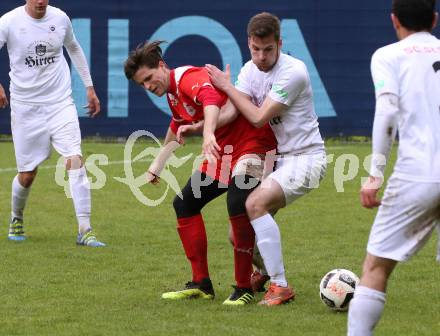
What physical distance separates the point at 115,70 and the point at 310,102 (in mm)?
12388

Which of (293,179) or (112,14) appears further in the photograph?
(112,14)

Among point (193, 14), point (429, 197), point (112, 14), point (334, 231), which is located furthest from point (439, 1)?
point (429, 197)

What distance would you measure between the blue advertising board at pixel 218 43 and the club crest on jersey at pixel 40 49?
29.4ft

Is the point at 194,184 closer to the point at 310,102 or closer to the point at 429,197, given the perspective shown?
the point at 310,102

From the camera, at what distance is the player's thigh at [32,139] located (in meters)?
9.70

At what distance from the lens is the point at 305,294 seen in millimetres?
7055

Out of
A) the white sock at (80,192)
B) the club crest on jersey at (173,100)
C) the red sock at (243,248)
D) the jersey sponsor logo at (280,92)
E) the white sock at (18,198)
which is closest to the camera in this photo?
the jersey sponsor logo at (280,92)

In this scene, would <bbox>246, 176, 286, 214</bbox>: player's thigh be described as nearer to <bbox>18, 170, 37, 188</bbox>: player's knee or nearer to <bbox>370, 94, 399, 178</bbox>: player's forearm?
<bbox>370, 94, 399, 178</bbox>: player's forearm

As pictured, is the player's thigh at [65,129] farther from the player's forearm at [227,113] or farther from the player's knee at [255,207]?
the player's knee at [255,207]

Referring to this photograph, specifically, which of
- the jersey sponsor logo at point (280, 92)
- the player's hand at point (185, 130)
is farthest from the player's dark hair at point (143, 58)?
the jersey sponsor logo at point (280, 92)

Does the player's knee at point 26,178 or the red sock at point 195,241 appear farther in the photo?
the player's knee at point 26,178

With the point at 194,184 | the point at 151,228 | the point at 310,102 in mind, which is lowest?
the point at 151,228

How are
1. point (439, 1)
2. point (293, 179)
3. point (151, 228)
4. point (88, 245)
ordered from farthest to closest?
point (439, 1) < point (151, 228) < point (88, 245) < point (293, 179)

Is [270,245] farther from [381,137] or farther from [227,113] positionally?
[381,137]
